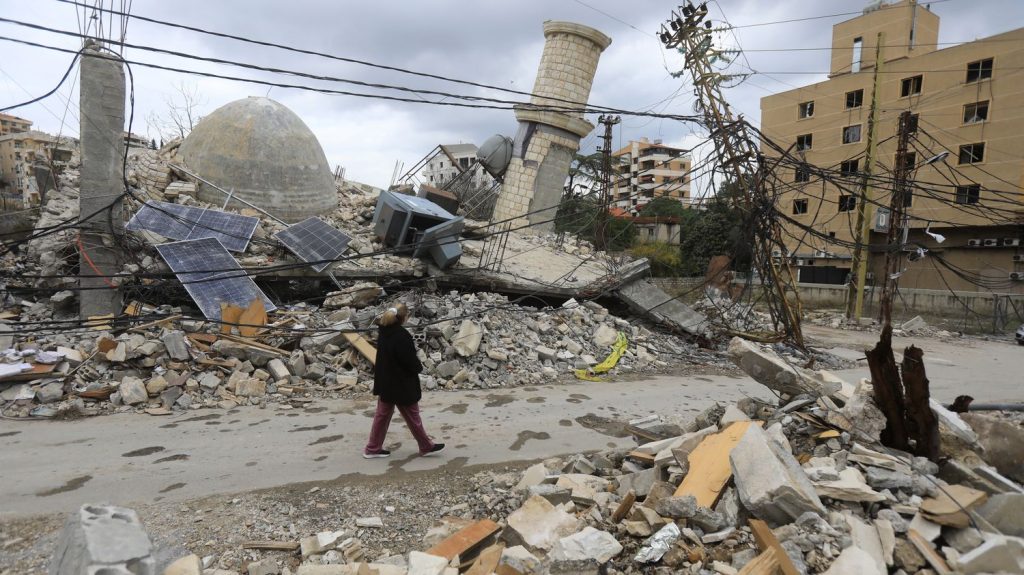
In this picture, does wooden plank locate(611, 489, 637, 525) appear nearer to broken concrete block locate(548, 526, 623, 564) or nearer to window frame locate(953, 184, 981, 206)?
broken concrete block locate(548, 526, 623, 564)

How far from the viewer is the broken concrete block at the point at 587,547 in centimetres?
296

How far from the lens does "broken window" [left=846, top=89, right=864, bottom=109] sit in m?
27.8

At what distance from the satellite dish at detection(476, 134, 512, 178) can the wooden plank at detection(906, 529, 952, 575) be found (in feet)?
56.2

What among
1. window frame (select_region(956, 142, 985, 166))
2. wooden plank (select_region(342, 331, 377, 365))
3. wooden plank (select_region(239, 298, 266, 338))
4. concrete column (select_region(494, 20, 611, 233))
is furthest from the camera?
window frame (select_region(956, 142, 985, 166))

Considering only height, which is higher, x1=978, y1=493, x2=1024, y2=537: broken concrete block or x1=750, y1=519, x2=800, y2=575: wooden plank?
x1=978, y1=493, x2=1024, y2=537: broken concrete block

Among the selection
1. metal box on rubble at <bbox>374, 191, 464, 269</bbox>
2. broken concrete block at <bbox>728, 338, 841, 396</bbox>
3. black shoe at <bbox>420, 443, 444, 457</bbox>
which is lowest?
black shoe at <bbox>420, 443, 444, 457</bbox>

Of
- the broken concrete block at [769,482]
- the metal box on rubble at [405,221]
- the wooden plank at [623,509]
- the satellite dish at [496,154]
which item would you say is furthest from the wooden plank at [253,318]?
the satellite dish at [496,154]

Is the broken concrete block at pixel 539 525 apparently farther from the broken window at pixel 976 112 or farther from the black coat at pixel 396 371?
the broken window at pixel 976 112

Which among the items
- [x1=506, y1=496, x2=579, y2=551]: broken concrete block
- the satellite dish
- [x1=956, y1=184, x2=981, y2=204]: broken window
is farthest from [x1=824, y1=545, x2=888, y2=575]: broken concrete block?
the satellite dish

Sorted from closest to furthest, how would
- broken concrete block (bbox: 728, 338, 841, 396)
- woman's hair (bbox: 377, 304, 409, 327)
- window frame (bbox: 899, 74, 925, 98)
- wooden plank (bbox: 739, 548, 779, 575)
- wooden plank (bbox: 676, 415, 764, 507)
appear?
wooden plank (bbox: 739, 548, 779, 575) → wooden plank (bbox: 676, 415, 764, 507) → broken concrete block (bbox: 728, 338, 841, 396) → woman's hair (bbox: 377, 304, 409, 327) → window frame (bbox: 899, 74, 925, 98)

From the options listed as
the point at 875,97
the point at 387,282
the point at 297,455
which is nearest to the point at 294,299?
the point at 387,282

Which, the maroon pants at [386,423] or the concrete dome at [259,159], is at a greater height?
the concrete dome at [259,159]

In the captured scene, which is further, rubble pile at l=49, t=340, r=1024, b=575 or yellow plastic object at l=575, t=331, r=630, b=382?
yellow plastic object at l=575, t=331, r=630, b=382

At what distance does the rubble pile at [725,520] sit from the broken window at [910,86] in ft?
98.9
